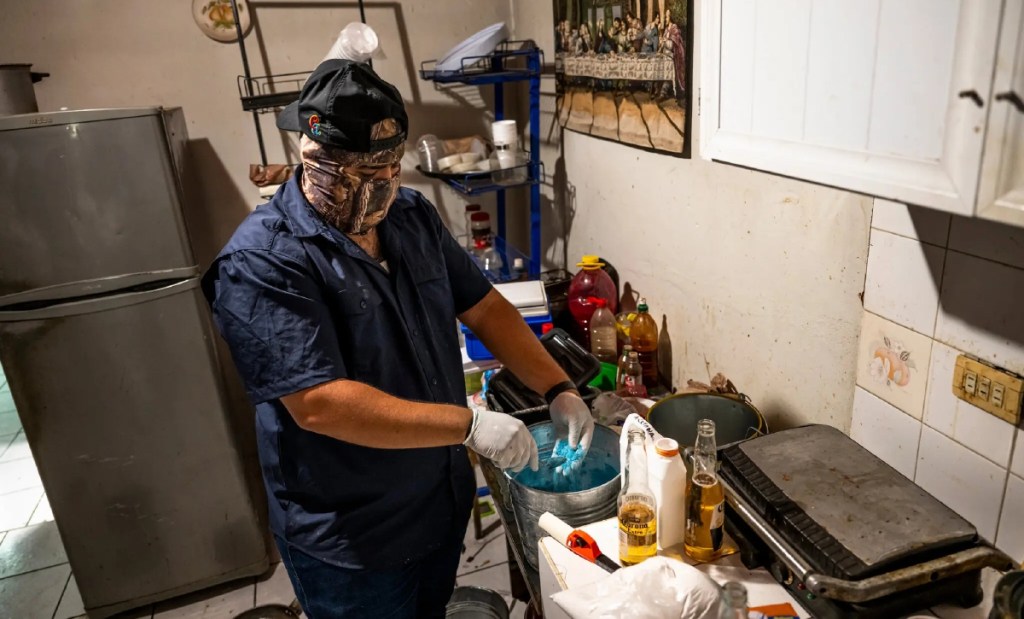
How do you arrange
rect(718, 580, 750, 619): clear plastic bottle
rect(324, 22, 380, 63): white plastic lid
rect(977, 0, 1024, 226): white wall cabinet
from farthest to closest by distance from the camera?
rect(324, 22, 380, 63): white plastic lid < rect(718, 580, 750, 619): clear plastic bottle < rect(977, 0, 1024, 226): white wall cabinet

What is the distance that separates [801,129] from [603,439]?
79cm

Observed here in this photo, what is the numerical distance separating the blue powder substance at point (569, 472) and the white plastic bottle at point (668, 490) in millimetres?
302

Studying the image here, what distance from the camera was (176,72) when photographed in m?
2.50

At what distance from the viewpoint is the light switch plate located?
943 mm

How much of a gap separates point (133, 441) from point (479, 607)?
1215 millimetres

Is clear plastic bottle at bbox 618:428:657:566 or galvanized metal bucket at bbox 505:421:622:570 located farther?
galvanized metal bucket at bbox 505:421:622:570

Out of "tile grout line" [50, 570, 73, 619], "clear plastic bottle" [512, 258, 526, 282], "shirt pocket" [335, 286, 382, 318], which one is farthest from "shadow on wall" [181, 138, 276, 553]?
"shirt pocket" [335, 286, 382, 318]

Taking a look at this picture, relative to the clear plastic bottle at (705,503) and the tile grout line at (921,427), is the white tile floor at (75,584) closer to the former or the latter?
the clear plastic bottle at (705,503)

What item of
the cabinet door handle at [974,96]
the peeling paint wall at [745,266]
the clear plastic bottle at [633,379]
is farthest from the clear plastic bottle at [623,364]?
the cabinet door handle at [974,96]

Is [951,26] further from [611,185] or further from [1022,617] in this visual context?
[611,185]

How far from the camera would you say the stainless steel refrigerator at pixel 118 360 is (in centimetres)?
186

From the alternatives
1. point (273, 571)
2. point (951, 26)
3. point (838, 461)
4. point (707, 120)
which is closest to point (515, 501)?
point (838, 461)

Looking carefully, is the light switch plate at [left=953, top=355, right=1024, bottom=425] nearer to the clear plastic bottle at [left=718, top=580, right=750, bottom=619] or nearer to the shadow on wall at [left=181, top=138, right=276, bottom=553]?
the clear plastic bottle at [left=718, top=580, right=750, bottom=619]

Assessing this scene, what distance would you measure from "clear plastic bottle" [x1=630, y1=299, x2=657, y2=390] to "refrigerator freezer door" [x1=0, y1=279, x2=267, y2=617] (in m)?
1.36
